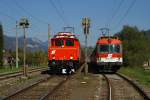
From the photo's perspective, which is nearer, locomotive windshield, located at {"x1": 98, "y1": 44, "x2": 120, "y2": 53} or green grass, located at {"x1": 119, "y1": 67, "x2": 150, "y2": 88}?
green grass, located at {"x1": 119, "y1": 67, "x2": 150, "y2": 88}

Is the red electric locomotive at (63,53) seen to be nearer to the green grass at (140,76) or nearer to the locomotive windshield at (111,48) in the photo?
the locomotive windshield at (111,48)

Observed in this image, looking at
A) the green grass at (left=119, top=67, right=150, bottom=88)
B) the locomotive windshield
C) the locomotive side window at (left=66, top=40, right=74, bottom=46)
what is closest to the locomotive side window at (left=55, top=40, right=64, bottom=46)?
the locomotive side window at (left=66, top=40, right=74, bottom=46)

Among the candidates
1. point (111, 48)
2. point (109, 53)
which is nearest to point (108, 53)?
point (109, 53)

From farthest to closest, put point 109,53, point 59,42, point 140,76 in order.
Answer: point 109,53 → point 59,42 → point 140,76

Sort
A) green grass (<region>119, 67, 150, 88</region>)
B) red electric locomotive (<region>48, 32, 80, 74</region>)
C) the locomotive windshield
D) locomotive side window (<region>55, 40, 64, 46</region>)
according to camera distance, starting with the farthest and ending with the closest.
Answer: the locomotive windshield < locomotive side window (<region>55, 40, 64, 46</region>) < red electric locomotive (<region>48, 32, 80, 74</region>) < green grass (<region>119, 67, 150, 88</region>)

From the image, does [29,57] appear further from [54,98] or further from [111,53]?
[54,98]

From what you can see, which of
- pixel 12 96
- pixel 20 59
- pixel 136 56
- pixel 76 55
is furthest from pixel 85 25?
pixel 20 59

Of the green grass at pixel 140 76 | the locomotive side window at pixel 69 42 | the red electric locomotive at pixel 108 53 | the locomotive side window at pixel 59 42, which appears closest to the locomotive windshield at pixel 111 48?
the red electric locomotive at pixel 108 53

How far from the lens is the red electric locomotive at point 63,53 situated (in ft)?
117

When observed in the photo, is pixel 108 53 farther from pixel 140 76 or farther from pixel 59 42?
pixel 59 42

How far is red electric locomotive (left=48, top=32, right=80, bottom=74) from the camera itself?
35.7 metres

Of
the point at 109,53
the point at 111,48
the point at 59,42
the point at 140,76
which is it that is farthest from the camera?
the point at 111,48

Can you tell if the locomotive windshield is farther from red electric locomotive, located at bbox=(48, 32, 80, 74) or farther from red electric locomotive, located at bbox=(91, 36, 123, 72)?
red electric locomotive, located at bbox=(48, 32, 80, 74)

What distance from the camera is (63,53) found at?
35781 mm
